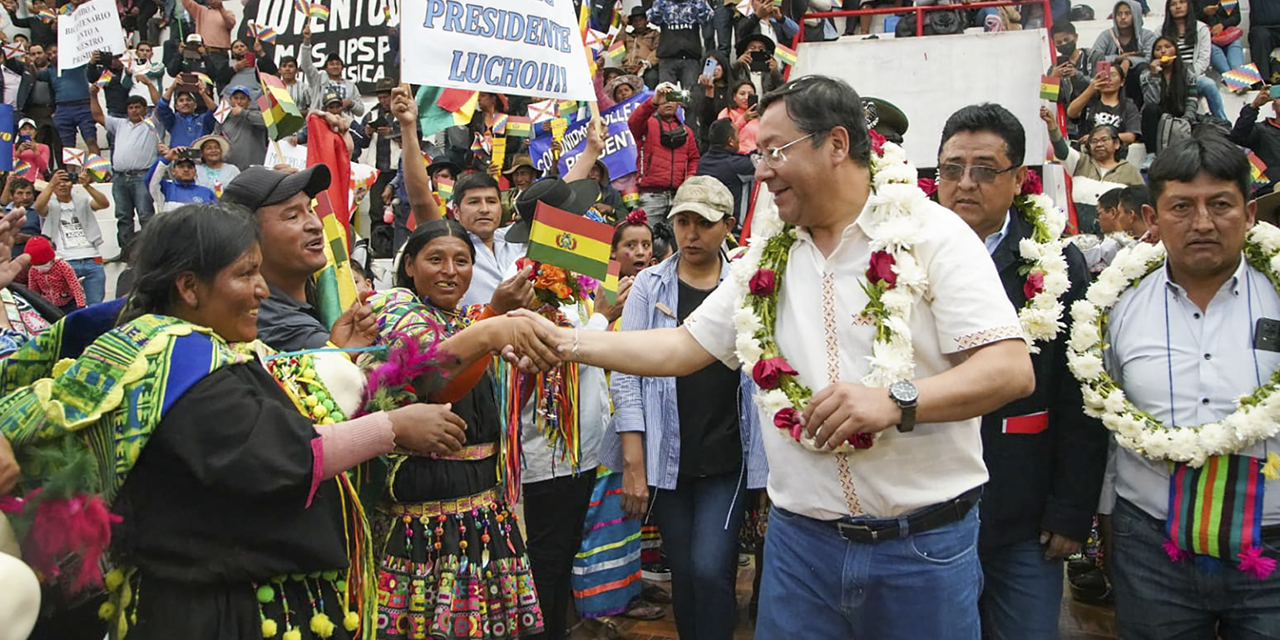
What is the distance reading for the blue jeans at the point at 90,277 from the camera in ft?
40.8

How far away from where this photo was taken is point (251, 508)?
101 inches

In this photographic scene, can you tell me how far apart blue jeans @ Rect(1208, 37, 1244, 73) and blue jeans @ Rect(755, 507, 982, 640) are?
13055mm

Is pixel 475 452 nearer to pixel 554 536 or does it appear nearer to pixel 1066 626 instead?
pixel 554 536

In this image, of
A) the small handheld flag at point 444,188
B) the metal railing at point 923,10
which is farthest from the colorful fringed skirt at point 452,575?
the metal railing at point 923,10

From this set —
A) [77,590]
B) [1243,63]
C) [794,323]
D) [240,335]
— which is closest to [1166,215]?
[794,323]

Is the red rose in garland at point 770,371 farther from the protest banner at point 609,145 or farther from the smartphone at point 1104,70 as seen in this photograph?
the smartphone at point 1104,70

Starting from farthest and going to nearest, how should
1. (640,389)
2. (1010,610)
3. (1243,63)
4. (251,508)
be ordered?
1. (1243,63)
2. (640,389)
3. (1010,610)
4. (251,508)

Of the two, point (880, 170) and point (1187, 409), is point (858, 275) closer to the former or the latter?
point (880, 170)

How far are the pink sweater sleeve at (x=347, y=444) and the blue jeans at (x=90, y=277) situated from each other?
11100mm

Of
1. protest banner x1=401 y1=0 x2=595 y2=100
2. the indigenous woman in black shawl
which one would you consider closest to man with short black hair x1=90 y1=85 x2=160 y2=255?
protest banner x1=401 y1=0 x2=595 y2=100

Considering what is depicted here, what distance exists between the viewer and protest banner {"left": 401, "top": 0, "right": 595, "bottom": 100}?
16.2 ft

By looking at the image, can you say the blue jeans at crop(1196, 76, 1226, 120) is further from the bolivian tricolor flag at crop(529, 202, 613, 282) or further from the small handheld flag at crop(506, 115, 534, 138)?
the bolivian tricolor flag at crop(529, 202, 613, 282)

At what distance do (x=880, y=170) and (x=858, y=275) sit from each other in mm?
359

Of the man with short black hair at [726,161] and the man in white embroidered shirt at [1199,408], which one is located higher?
the man with short black hair at [726,161]
